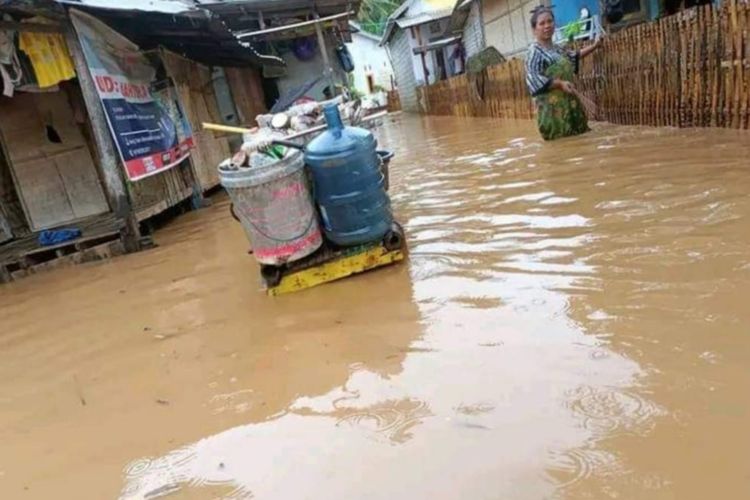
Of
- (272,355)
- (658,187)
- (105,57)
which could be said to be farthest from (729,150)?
(105,57)

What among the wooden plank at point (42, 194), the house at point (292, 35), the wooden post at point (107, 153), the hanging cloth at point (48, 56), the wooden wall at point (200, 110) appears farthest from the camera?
the house at point (292, 35)

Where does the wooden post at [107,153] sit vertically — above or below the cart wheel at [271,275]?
above

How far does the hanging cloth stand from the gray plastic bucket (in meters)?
3.61

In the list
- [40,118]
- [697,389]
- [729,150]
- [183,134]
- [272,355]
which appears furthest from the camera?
[183,134]

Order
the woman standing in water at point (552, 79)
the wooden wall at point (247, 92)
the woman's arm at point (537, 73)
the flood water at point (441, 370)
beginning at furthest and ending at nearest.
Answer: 1. the wooden wall at point (247, 92)
2. the woman's arm at point (537, 73)
3. the woman standing in water at point (552, 79)
4. the flood water at point (441, 370)

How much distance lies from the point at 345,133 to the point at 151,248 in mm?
3529

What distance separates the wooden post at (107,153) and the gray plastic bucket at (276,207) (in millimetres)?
3142

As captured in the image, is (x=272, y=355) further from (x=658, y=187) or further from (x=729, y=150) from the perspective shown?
(x=729, y=150)

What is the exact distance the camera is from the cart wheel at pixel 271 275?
13.5 feet

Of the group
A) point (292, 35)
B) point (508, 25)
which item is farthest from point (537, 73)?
point (508, 25)

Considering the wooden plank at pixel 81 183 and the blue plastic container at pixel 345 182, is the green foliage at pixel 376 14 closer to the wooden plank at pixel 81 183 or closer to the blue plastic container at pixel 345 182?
the wooden plank at pixel 81 183

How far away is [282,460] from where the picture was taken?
7.16ft

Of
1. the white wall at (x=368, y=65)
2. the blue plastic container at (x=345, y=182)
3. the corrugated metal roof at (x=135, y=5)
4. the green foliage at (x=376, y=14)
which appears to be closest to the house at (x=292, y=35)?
the corrugated metal roof at (x=135, y=5)

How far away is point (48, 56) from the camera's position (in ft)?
21.1
